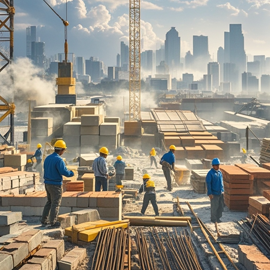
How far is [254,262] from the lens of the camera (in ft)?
18.5

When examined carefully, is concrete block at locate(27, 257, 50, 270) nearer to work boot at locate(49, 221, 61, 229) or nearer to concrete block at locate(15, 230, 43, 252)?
concrete block at locate(15, 230, 43, 252)

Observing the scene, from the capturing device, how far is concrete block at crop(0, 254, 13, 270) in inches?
193

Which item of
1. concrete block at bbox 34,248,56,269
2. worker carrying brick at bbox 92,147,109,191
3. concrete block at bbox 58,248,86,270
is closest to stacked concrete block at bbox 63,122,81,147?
worker carrying brick at bbox 92,147,109,191

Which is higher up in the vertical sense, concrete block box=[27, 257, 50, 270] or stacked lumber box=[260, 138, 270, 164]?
stacked lumber box=[260, 138, 270, 164]

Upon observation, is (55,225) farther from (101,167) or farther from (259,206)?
(259,206)

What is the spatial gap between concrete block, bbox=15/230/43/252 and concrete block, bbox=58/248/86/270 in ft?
1.55

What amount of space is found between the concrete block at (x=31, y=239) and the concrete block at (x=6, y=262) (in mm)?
511

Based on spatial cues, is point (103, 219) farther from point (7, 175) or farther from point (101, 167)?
point (7, 175)

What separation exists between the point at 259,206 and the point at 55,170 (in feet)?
13.9

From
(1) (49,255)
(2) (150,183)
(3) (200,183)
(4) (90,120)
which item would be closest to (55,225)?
(1) (49,255)

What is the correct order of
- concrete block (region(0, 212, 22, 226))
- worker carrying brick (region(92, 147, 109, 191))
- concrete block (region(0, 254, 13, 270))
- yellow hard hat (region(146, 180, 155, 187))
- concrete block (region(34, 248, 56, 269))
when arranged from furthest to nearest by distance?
worker carrying brick (region(92, 147, 109, 191)) < yellow hard hat (region(146, 180, 155, 187)) < concrete block (region(0, 212, 22, 226)) < concrete block (region(34, 248, 56, 269)) < concrete block (region(0, 254, 13, 270))

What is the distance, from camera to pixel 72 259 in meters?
5.81

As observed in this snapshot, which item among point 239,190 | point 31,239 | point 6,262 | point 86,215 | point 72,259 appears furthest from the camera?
point 239,190

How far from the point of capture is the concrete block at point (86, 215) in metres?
7.32
